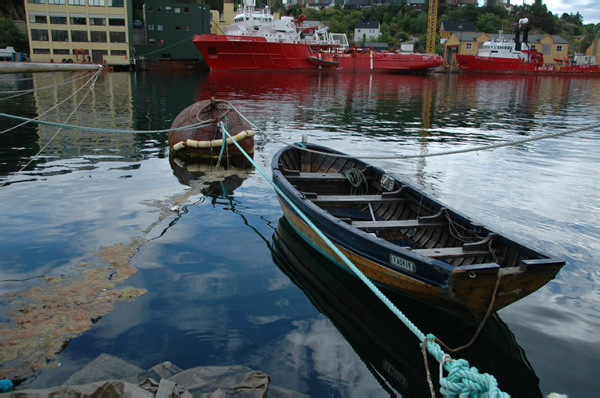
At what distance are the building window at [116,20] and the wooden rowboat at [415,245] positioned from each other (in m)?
67.0

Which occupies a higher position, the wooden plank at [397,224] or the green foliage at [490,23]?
the green foliage at [490,23]

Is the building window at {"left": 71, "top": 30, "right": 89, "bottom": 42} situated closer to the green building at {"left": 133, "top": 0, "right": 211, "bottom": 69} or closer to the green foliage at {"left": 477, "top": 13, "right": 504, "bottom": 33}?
the green building at {"left": 133, "top": 0, "right": 211, "bottom": 69}

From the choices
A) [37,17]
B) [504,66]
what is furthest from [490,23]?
[37,17]

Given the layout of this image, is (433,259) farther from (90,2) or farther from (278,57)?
(90,2)

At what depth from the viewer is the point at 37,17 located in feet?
208

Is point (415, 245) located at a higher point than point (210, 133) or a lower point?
lower

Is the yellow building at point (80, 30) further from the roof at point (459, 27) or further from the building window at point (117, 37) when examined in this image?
the roof at point (459, 27)

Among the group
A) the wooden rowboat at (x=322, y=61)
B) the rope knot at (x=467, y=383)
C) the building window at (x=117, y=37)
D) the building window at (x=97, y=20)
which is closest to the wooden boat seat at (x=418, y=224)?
the rope knot at (x=467, y=383)

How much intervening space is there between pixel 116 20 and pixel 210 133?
62.5 metres

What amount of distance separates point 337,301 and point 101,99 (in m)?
29.2

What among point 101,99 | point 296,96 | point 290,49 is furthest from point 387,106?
point 290,49

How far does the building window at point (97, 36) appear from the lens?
216 ft

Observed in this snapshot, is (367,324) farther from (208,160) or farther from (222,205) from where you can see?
(208,160)

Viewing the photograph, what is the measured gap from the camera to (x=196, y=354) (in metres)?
5.27
